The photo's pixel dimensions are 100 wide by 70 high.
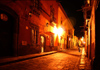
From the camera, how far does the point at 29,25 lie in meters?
12.7

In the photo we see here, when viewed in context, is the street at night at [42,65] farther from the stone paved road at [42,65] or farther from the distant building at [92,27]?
the distant building at [92,27]

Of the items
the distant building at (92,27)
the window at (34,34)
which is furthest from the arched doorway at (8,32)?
the distant building at (92,27)

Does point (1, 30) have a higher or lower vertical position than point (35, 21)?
lower

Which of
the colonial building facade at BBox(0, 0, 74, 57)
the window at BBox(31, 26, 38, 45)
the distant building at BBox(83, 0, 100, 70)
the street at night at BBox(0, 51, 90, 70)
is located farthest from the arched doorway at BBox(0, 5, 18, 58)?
the distant building at BBox(83, 0, 100, 70)

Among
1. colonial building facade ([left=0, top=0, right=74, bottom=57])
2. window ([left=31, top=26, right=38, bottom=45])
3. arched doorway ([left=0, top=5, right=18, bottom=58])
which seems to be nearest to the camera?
arched doorway ([left=0, top=5, right=18, bottom=58])

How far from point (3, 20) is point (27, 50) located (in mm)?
4231

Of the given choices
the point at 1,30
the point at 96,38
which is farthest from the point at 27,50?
the point at 96,38

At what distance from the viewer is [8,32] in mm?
10359

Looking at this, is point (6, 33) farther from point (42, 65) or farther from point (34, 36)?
point (42, 65)

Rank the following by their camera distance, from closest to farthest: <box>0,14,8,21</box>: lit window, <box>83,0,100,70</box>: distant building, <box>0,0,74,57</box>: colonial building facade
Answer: <box>83,0,100,70</box>: distant building → <box>0,14,8,21</box>: lit window → <box>0,0,74,57</box>: colonial building facade

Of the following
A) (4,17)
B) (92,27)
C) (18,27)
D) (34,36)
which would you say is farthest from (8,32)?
(92,27)

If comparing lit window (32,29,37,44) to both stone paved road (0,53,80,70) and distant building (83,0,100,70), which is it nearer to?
stone paved road (0,53,80,70)

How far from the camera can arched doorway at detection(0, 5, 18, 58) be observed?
31.5ft

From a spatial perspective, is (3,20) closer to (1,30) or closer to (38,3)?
(1,30)
